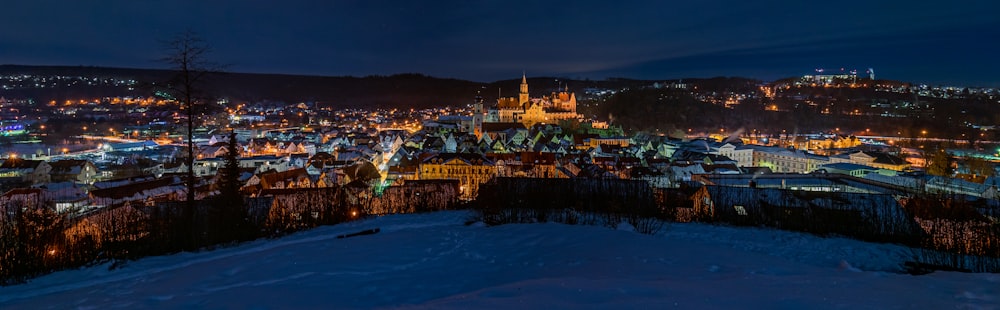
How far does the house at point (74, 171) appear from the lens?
117 feet

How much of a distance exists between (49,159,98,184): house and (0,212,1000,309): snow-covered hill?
38717 mm

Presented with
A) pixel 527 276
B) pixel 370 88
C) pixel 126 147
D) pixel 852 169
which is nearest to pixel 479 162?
pixel 852 169

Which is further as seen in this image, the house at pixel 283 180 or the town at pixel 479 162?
the house at pixel 283 180

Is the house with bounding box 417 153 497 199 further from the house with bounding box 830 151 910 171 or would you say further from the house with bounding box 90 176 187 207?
the house with bounding box 830 151 910 171

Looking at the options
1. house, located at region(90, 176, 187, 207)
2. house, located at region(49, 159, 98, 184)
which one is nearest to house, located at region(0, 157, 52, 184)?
house, located at region(49, 159, 98, 184)

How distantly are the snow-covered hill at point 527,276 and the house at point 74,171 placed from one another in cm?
3872

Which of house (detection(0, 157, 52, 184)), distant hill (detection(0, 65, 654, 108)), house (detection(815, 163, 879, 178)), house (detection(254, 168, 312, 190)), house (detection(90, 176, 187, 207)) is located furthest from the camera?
distant hill (detection(0, 65, 654, 108))

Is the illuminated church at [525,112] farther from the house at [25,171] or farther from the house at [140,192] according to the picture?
the house at [140,192]

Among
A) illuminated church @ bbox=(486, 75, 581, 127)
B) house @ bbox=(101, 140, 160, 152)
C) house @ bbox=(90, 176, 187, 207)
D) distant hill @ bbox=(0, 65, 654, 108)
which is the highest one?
distant hill @ bbox=(0, 65, 654, 108)

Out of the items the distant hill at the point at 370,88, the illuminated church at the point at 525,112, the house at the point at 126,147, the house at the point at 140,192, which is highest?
the distant hill at the point at 370,88

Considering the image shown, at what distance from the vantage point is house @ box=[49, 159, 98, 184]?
35.8 m

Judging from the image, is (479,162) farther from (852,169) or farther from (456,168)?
(852,169)

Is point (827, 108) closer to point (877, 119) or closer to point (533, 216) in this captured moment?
point (877, 119)

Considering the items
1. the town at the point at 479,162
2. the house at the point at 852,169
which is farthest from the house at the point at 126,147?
the house at the point at 852,169
